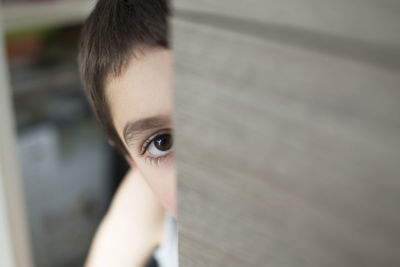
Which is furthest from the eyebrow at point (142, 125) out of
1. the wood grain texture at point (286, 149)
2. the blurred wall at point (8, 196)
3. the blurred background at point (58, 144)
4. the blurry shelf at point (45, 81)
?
the blurry shelf at point (45, 81)

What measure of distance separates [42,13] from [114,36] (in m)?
1.06

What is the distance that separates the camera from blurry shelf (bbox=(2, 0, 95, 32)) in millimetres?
1362

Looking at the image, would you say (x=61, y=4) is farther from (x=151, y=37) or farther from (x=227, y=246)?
(x=227, y=246)

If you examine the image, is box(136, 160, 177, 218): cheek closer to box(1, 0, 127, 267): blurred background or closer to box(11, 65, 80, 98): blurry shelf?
box(1, 0, 127, 267): blurred background

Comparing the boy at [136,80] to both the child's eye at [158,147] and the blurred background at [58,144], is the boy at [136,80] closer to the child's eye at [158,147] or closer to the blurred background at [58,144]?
the child's eye at [158,147]

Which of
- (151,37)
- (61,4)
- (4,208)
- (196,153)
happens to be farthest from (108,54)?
(61,4)

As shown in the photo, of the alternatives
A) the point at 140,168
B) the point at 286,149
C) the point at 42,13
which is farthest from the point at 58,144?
the point at 286,149

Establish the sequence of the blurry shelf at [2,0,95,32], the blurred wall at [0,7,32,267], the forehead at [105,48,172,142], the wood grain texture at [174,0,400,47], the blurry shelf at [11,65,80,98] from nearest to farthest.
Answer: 1. the wood grain texture at [174,0,400,47]
2. the forehead at [105,48,172,142]
3. the blurred wall at [0,7,32,267]
4. the blurry shelf at [2,0,95,32]
5. the blurry shelf at [11,65,80,98]

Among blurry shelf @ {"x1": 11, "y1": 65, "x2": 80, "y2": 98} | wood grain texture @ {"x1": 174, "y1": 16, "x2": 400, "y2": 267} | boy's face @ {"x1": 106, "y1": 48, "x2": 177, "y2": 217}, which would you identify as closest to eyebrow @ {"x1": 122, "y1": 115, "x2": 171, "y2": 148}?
boy's face @ {"x1": 106, "y1": 48, "x2": 177, "y2": 217}

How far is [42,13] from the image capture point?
1438 millimetres

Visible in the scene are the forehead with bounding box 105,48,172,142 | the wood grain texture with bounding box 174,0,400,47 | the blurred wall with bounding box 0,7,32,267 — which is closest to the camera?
the wood grain texture with bounding box 174,0,400,47

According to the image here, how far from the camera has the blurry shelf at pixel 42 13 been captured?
4.47 feet

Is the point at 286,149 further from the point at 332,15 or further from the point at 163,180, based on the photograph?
the point at 163,180

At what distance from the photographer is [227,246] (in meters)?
0.27
